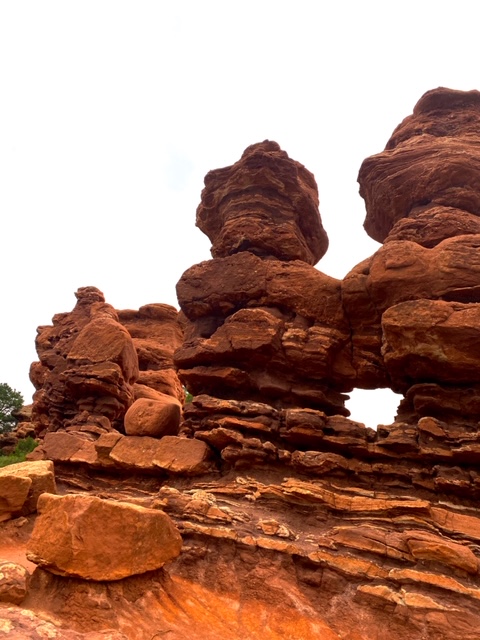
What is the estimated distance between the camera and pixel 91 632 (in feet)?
19.4

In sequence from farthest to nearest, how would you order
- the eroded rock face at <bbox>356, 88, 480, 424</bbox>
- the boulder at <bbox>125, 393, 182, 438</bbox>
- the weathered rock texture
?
the boulder at <bbox>125, 393, 182, 438</bbox> < the eroded rock face at <bbox>356, 88, 480, 424</bbox> < the weathered rock texture

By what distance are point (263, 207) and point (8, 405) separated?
38.4 metres

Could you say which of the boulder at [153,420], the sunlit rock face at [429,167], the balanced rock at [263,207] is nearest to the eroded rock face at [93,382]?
the boulder at [153,420]

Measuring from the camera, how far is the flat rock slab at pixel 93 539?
6.89m

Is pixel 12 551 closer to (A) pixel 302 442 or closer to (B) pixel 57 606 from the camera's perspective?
(B) pixel 57 606

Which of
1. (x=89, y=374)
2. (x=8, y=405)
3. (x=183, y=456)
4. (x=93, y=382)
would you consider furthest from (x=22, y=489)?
(x=8, y=405)

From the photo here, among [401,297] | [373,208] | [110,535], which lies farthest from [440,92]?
[110,535]

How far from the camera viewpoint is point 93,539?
283 inches

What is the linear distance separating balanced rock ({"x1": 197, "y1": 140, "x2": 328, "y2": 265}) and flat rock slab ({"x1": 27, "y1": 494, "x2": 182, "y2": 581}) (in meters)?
12.5

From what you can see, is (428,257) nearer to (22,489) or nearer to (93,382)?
(22,489)

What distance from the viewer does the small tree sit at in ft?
140

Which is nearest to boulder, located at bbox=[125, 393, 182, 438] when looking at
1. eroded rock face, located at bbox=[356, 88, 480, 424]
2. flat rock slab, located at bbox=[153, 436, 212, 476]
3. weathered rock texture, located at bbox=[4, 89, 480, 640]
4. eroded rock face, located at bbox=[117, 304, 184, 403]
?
weathered rock texture, located at bbox=[4, 89, 480, 640]

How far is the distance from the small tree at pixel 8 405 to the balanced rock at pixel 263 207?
1342 inches

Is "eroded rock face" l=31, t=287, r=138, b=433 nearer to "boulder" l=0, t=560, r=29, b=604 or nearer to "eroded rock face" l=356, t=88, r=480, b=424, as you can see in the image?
"eroded rock face" l=356, t=88, r=480, b=424
